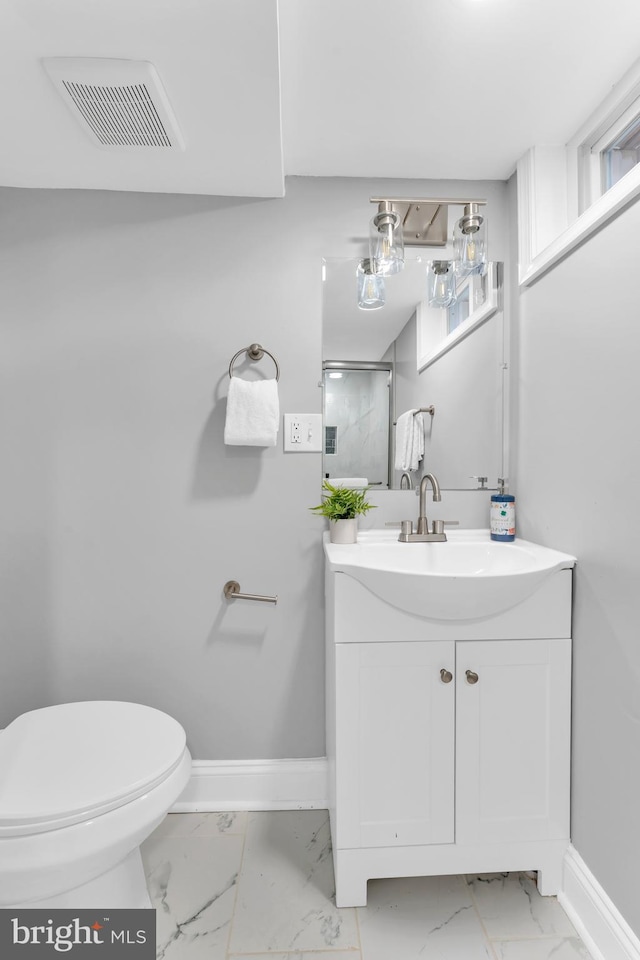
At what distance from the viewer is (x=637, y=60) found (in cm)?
126

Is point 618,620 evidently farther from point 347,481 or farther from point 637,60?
point 637,60

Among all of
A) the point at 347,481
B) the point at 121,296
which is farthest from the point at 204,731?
the point at 121,296

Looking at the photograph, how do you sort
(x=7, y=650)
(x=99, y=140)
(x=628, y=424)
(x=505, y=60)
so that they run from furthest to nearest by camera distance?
(x=7, y=650)
(x=99, y=140)
(x=505, y=60)
(x=628, y=424)

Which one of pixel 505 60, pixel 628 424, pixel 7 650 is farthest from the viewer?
pixel 7 650

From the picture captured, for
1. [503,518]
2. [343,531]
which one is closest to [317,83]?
[343,531]

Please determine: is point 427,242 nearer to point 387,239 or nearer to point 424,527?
point 387,239

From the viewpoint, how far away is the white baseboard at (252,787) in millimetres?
1690

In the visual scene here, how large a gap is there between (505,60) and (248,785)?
2225 millimetres

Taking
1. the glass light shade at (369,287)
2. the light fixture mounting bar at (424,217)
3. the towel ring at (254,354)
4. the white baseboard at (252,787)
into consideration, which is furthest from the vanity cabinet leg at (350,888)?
the light fixture mounting bar at (424,217)

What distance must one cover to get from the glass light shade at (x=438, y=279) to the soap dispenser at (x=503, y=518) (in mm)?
700

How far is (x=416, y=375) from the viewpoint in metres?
1.70

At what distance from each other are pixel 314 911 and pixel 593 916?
663 mm

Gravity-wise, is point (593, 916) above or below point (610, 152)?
below

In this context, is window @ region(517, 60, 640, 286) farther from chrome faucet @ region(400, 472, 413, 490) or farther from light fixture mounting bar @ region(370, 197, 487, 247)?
chrome faucet @ region(400, 472, 413, 490)
